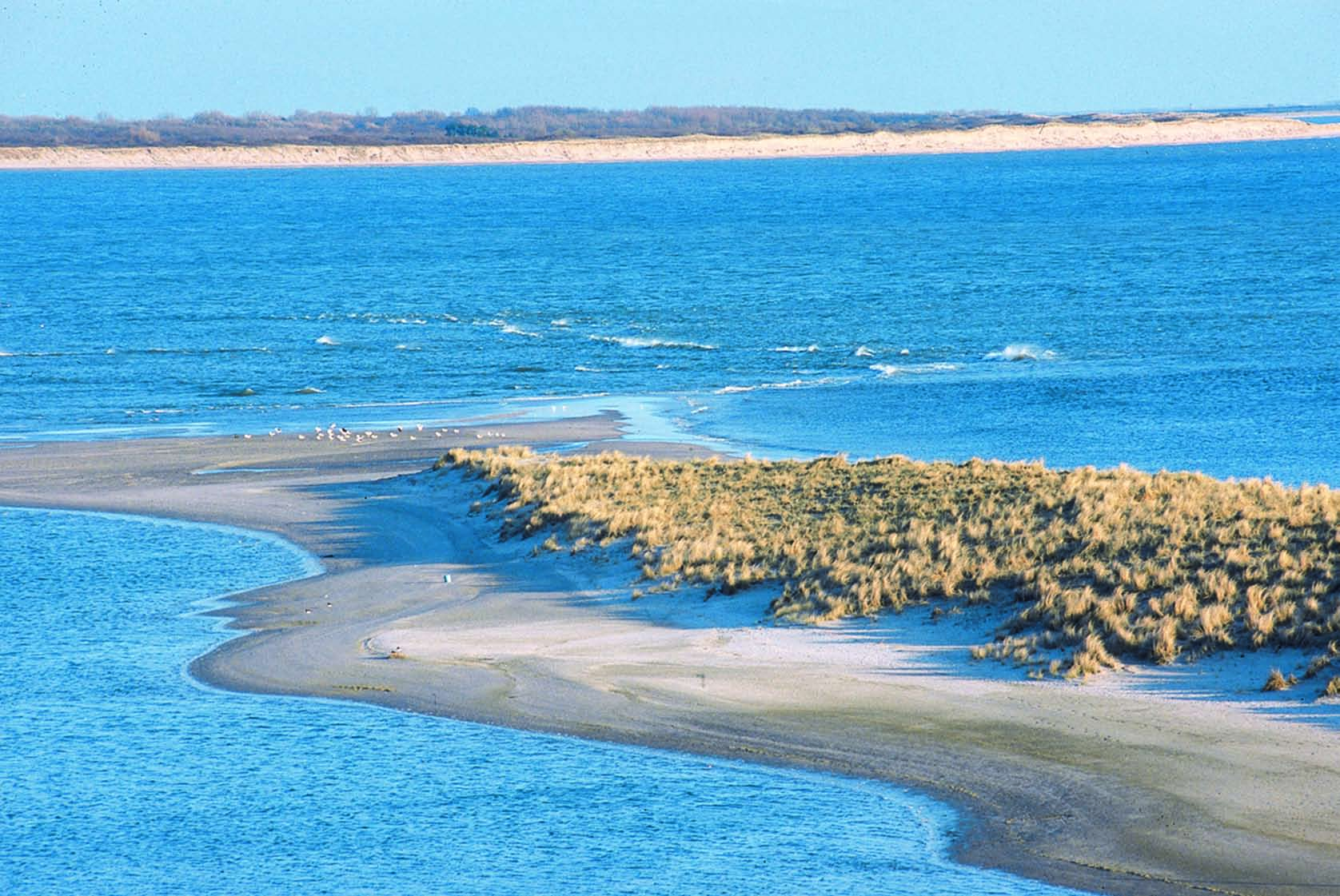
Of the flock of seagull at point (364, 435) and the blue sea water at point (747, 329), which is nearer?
the flock of seagull at point (364, 435)

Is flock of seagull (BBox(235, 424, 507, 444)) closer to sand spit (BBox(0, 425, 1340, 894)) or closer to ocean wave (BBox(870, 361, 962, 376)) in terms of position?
sand spit (BBox(0, 425, 1340, 894))

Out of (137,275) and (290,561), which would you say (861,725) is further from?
(137,275)

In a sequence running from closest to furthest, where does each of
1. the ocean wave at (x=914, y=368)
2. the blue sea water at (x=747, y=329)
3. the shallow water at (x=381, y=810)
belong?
the shallow water at (x=381, y=810), the blue sea water at (x=747, y=329), the ocean wave at (x=914, y=368)

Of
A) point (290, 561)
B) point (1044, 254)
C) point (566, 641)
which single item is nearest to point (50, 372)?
point (290, 561)

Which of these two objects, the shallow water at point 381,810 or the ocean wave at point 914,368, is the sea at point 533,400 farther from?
the ocean wave at point 914,368

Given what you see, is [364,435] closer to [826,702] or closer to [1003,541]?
[1003,541]

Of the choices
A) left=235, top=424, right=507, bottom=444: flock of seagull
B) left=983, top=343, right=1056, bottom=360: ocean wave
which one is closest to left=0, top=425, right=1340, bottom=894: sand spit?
left=235, top=424, right=507, bottom=444: flock of seagull

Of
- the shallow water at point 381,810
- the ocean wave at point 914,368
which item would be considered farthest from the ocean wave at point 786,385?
the shallow water at point 381,810
